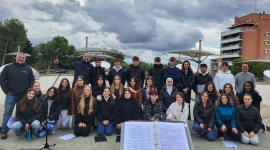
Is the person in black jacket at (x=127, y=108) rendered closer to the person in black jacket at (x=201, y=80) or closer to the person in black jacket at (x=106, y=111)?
the person in black jacket at (x=106, y=111)

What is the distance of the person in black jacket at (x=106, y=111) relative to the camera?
219 inches

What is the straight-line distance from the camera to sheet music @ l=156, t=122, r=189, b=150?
3695 mm

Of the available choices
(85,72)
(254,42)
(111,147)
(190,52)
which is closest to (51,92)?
(85,72)

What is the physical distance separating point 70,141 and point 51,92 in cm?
138

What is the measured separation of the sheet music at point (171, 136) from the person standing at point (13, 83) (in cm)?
346

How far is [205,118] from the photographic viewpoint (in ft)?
18.0

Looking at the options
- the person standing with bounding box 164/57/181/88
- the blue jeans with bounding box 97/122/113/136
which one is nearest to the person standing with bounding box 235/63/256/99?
the person standing with bounding box 164/57/181/88

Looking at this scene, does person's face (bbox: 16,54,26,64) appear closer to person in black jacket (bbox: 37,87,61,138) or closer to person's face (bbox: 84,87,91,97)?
person in black jacket (bbox: 37,87,61,138)

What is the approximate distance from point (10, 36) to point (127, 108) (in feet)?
138

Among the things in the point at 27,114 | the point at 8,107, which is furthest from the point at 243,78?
the point at 8,107

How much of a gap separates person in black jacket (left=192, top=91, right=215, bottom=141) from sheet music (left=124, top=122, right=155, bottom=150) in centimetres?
183

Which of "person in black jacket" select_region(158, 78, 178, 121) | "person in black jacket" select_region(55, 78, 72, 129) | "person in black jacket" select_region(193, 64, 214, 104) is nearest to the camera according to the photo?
"person in black jacket" select_region(55, 78, 72, 129)

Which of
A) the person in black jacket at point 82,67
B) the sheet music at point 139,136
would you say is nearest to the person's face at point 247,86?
the sheet music at point 139,136

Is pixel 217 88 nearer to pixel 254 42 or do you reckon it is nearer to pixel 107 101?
pixel 107 101
